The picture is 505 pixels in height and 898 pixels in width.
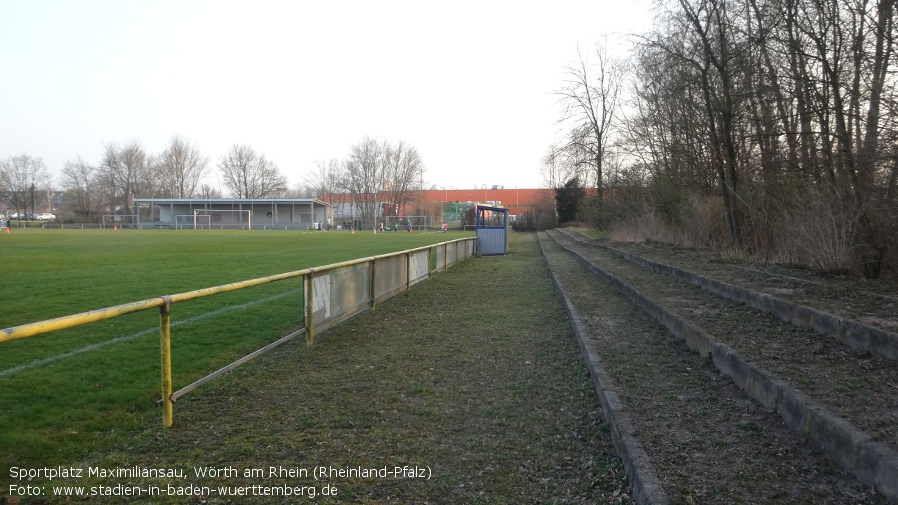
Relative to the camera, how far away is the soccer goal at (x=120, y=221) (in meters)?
73.9

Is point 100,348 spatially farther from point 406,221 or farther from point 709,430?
point 406,221

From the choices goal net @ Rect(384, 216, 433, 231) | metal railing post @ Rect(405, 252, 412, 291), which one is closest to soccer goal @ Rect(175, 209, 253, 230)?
goal net @ Rect(384, 216, 433, 231)

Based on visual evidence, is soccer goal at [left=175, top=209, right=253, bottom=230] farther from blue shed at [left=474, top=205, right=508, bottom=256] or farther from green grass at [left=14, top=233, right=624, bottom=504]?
green grass at [left=14, top=233, right=624, bottom=504]

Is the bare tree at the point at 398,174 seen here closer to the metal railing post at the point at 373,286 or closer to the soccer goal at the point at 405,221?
the soccer goal at the point at 405,221

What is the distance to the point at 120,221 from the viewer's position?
Result: 261ft

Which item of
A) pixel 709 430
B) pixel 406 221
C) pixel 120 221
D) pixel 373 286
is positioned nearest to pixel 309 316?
pixel 373 286

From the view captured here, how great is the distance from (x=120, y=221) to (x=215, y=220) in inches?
683

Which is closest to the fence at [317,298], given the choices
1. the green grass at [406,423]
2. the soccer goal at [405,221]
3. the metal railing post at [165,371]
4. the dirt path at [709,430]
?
the metal railing post at [165,371]

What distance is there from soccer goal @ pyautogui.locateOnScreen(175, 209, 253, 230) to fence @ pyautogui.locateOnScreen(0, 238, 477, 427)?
63883 millimetres

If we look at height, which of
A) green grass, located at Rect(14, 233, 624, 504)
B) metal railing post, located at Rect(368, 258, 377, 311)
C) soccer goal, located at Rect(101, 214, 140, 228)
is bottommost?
green grass, located at Rect(14, 233, 624, 504)

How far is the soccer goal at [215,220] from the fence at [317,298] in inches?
2515

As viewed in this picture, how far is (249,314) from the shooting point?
9352 millimetres

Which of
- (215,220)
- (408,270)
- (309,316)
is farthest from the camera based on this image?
(215,220)

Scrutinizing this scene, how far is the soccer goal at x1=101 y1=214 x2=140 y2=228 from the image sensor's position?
73.9m
